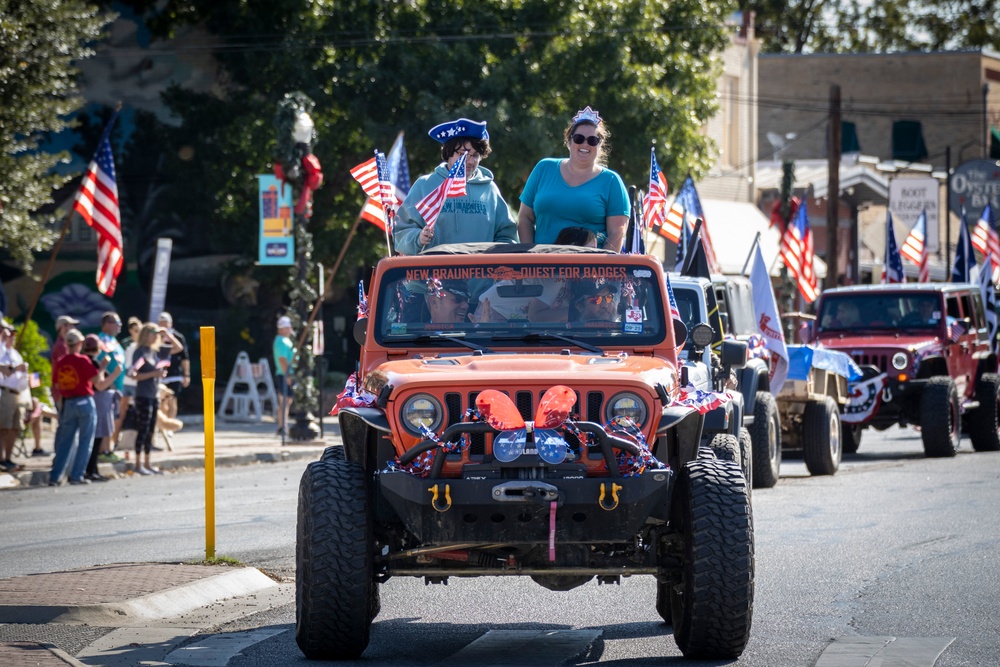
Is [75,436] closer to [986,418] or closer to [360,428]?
[360,428]

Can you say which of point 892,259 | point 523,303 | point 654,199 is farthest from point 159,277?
point 523,303

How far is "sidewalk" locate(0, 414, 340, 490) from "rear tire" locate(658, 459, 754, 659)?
39.8 feet

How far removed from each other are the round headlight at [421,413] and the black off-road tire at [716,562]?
1.16m

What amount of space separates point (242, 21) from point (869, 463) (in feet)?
56.8

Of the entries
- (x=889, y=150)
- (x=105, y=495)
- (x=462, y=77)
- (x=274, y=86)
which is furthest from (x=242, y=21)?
(x=889, y=150)

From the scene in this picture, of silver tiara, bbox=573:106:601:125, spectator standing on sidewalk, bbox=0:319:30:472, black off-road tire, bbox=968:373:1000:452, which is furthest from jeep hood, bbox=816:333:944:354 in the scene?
silver tiara, bbox=573:106:601:125

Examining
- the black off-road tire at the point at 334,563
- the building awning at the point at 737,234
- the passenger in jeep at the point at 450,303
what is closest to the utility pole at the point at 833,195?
the building awning at the point at 737,234

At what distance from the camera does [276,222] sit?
23766mm

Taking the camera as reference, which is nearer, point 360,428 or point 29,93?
point 360,428

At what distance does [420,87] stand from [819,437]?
15.0 m

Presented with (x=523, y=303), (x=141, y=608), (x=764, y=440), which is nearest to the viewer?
(x=523, y=303)

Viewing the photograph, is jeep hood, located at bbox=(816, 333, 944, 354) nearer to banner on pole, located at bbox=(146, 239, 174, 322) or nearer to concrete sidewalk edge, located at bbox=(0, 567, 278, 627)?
banner on pole, located at bbox=(146, 239, 174, 322)

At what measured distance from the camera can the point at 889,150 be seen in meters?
60.8

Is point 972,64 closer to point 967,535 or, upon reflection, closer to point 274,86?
point 274,86
